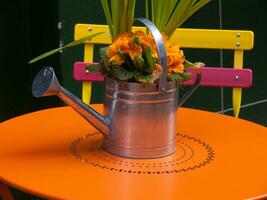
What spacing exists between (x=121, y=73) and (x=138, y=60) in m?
0.06

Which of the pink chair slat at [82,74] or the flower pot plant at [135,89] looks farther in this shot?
the pink chair slat at [82,74]

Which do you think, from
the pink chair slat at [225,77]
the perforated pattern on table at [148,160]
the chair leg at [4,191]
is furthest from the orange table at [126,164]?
the pink chair slat at [225,77]

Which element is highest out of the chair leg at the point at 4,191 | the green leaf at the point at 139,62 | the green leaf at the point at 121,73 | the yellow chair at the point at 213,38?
the yellow chair at the point at 213,38

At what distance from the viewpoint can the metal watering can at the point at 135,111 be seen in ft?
4.15

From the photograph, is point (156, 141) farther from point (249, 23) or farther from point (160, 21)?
point (249, 23)

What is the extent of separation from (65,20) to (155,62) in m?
1.41

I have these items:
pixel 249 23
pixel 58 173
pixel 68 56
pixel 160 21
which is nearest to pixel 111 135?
pixel 58 173

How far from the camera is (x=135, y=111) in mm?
1279

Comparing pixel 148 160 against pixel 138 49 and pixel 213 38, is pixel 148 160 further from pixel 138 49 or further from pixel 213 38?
pixel 213 38

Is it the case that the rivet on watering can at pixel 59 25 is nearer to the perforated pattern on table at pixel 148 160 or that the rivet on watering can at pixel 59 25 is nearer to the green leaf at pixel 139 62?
the perforated pattern on table at pixel 148 160

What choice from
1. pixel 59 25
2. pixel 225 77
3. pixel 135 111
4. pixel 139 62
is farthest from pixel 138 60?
pixel 59 25

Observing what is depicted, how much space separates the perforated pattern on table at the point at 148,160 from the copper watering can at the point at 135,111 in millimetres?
24

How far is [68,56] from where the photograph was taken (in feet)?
8.68

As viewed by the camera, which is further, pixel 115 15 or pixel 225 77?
pixel 225 77
